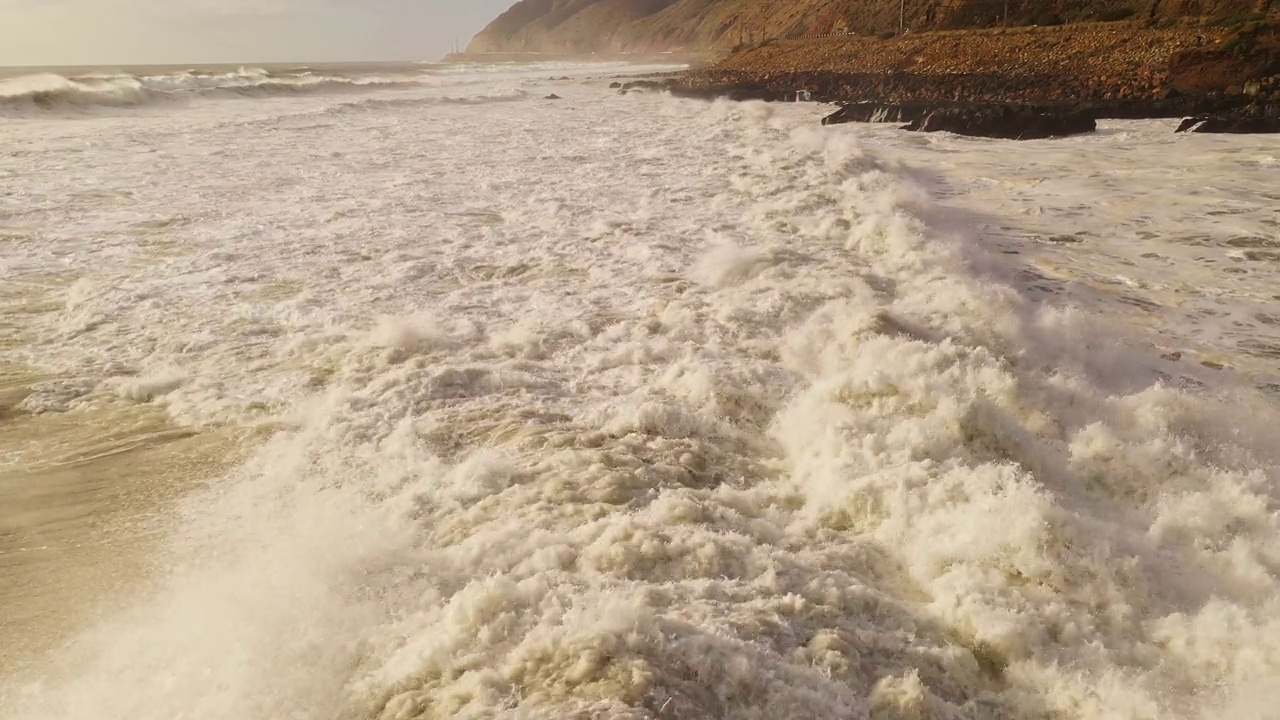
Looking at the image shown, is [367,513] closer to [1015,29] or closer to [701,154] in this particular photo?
[701,154]

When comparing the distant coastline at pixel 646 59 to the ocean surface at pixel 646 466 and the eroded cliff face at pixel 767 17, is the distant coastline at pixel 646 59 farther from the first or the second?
the ocean surface at pixel 646 466

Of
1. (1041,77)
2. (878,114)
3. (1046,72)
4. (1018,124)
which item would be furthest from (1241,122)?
(1046,72)

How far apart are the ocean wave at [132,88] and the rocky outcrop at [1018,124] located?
23.3 meters

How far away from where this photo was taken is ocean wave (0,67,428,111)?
19828 millimetres

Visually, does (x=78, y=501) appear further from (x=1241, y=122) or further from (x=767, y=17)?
(x=767, y=17)

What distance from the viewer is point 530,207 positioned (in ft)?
28.9

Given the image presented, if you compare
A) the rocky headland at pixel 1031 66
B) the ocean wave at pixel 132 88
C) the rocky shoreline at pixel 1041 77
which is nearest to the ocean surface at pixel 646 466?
the rocky headland at pixel 1031 66

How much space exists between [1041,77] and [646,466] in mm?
26987

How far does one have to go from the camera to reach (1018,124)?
1489 cm

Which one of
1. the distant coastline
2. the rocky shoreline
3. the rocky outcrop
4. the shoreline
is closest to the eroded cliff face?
the distant coastline

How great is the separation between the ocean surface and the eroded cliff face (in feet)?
97.0

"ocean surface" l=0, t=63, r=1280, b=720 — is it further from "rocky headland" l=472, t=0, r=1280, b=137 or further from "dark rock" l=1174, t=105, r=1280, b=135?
"rocky headland" l=472, t=0, r=1280, b=137

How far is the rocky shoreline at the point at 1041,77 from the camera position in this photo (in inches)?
691

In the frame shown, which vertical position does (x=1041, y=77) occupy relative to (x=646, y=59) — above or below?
below
